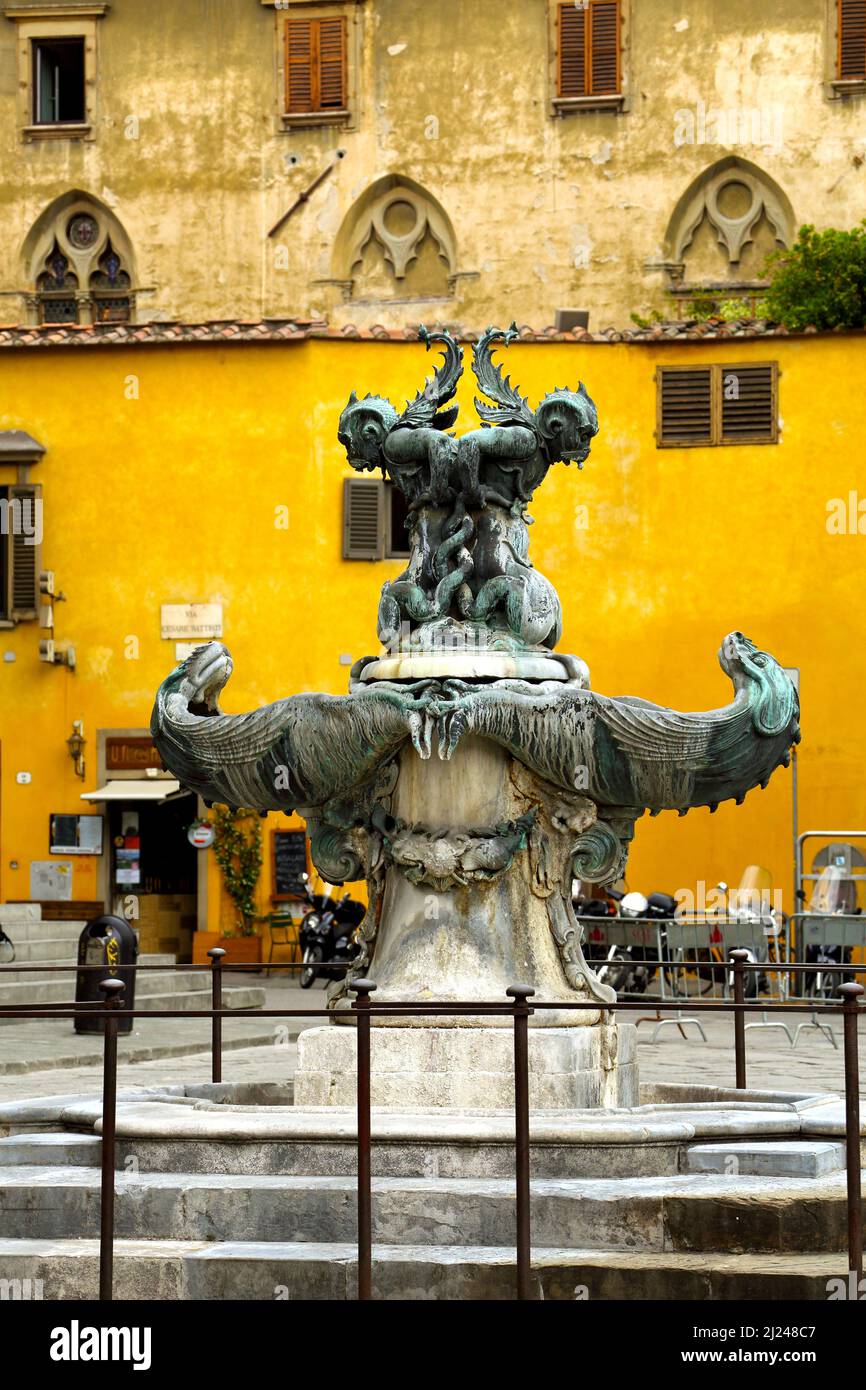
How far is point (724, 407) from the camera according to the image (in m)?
30.5

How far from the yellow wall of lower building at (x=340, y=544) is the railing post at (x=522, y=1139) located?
846 inches

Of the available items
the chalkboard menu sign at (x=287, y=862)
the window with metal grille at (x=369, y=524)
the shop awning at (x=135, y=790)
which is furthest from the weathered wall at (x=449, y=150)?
the chalkboard menu sign at (x=287, y=862)

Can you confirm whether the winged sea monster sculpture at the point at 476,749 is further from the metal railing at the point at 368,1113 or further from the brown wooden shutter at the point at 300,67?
the brown wooden shutter at the point at 300,67

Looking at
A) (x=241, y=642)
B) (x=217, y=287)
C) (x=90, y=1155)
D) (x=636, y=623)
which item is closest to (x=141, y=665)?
(x=241, y=642)

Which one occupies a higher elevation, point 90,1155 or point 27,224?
point 27,224

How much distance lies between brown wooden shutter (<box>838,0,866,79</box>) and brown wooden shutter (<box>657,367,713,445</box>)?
1103 centimetres

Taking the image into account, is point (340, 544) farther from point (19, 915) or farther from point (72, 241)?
point (72, 241)

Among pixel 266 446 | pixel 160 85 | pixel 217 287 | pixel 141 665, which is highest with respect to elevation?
pixel 160 85

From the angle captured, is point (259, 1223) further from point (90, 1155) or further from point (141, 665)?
point (141, 665)

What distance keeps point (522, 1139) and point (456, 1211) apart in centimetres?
61

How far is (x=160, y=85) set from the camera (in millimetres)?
41938
